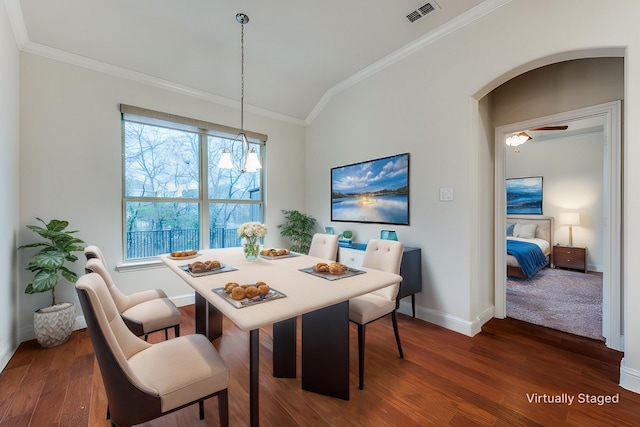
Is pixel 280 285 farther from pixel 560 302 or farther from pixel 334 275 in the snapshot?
pixel 560 302

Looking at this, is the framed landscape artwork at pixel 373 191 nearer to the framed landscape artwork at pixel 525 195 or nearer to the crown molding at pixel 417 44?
the crown molding at pixel 417 44

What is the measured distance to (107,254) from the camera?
2.92 meters

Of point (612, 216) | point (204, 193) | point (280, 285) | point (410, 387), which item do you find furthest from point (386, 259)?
point (204, 193)

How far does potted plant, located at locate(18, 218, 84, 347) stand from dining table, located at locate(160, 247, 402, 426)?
1.01 m

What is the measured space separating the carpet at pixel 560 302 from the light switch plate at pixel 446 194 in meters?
1.65

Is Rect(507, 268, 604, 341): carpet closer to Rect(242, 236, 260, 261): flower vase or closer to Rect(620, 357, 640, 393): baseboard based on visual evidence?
Rect(620, 357, 640, 393): baseboard

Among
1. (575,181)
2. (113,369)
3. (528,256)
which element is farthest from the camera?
(575,181)

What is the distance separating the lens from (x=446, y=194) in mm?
2779

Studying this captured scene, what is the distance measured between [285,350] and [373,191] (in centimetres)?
223

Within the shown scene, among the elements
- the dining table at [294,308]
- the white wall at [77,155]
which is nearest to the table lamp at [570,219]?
the dining table at [294,308]

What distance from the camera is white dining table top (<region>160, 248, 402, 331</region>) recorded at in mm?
1150

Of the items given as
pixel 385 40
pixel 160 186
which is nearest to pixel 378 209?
pixel 385 40

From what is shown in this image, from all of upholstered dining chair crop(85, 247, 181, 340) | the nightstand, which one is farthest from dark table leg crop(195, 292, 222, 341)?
the nightstand

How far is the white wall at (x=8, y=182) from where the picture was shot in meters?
2.05
